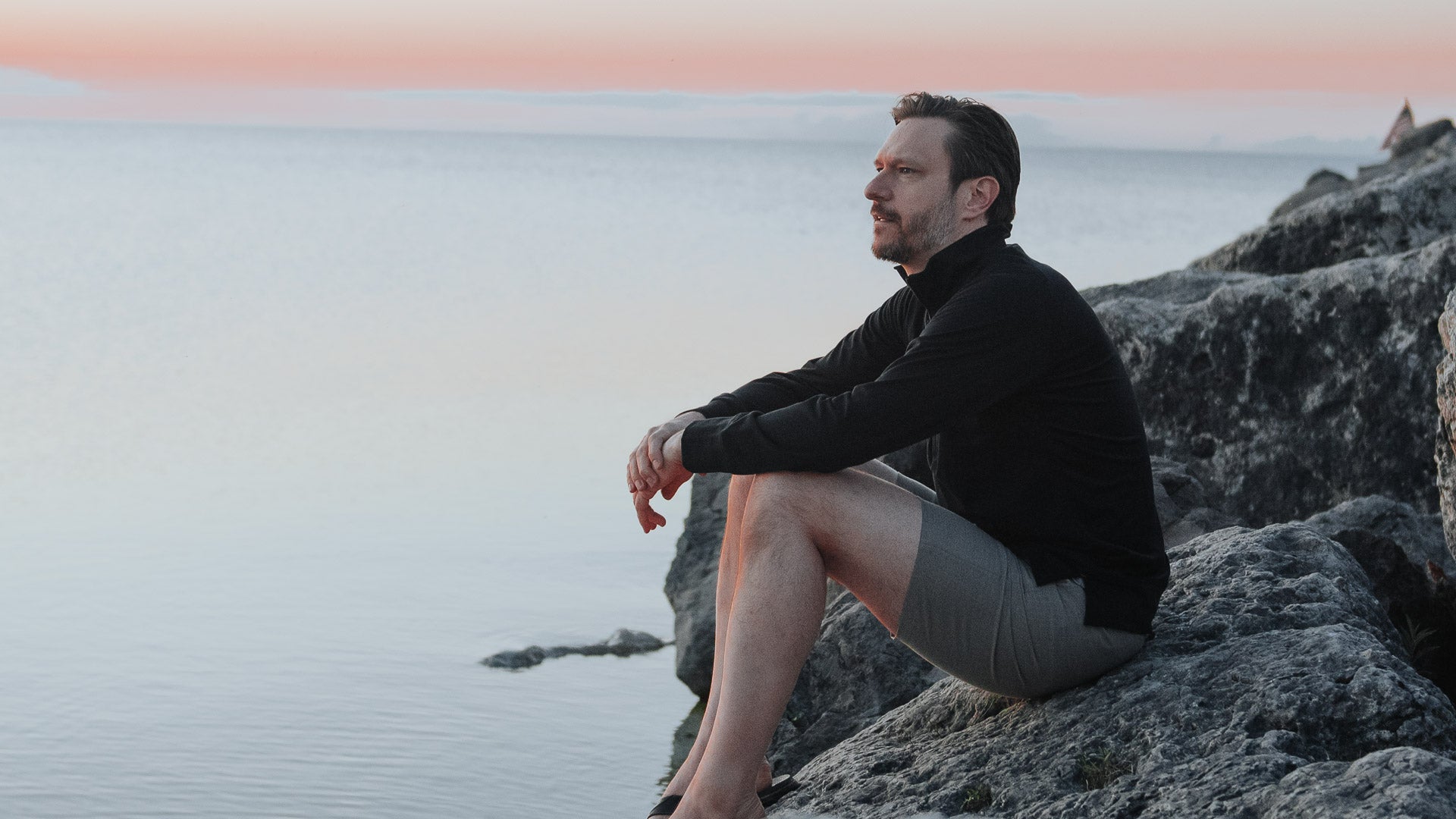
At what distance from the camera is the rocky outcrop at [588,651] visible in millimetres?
6707

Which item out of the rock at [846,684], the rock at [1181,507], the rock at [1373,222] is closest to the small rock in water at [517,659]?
the rock at [846,684]

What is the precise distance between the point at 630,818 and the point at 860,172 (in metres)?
108

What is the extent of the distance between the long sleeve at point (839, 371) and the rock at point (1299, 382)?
2425mm

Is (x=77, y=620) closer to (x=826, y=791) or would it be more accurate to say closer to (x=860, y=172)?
(x=826, y=791)

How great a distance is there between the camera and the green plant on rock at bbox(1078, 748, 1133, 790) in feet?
10.3

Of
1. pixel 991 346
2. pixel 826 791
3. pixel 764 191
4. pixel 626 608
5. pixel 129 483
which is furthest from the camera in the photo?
pixel 764 191

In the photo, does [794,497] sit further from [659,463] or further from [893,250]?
[893,250]

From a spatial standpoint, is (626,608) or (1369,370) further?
(626,608)

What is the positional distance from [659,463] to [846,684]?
64.1 inches

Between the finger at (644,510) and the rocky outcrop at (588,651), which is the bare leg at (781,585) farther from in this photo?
the rocky outcrop at (588,651)

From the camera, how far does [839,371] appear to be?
4273 mm

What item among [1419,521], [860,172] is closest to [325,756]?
[1419,521]

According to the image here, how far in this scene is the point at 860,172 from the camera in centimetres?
11044

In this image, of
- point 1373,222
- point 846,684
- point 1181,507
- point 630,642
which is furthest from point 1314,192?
point 846,684
